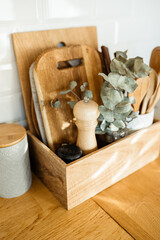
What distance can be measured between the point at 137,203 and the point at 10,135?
378 mm

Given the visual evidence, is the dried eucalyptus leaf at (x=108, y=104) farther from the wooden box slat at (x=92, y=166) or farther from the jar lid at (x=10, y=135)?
the jar lid at (x=10, y=135)

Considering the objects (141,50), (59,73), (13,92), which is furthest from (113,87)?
Answer: (141,50)

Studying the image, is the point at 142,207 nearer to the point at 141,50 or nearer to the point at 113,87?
the point at 113,87

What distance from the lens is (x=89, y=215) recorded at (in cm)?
57

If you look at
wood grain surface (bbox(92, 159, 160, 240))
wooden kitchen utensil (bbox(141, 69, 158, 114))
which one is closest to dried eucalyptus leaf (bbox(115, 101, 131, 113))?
wooden kitchen utensil (bbox(141, 69, 158, 114))

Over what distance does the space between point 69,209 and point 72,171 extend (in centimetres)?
12

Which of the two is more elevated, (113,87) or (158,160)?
(113,87)

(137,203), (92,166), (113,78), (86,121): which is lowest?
(137,203)

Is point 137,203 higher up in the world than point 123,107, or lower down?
lower down

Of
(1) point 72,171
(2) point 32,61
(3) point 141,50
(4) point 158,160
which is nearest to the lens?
(1) point 72,171

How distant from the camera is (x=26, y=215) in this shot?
22.4 inches

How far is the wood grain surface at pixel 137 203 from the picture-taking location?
53cm

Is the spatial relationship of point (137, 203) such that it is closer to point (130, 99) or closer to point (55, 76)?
point (130, 99)

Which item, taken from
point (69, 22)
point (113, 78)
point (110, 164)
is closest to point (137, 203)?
point (110, 164)
